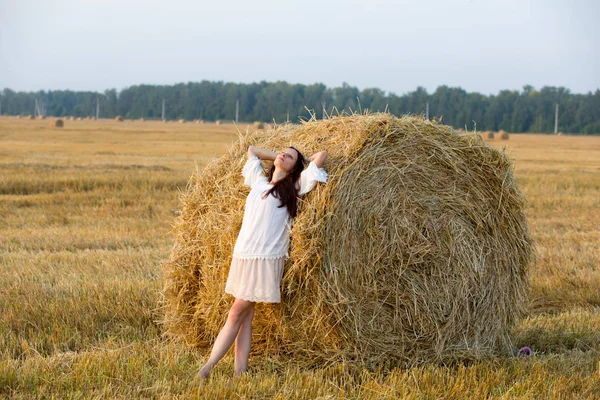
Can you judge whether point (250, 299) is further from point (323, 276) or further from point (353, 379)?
point (353, 379)

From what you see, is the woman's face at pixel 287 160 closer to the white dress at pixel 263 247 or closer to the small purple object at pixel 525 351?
the white dress at pixel 263 247

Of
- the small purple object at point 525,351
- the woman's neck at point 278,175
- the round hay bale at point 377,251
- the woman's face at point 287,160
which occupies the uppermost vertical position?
the woman's face at point 287,160

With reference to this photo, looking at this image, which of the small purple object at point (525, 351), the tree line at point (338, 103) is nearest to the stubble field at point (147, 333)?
the small purple object at point (525, 351)

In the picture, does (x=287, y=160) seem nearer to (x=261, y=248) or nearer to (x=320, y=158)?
(x=320, y=158)

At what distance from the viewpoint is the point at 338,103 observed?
3260 inches

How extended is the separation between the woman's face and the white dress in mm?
138

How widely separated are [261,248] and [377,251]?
90cm

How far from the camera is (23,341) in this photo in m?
5.92

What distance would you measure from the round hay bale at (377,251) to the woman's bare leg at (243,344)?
20 cm

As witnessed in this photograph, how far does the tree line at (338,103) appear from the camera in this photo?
267 ft

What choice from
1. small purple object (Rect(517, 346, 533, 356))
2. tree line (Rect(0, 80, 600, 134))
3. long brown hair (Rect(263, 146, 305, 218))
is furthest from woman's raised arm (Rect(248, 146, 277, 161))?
tree line (Rect(0, 80, 600, 134))

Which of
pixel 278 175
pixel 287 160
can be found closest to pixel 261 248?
pixel 278 175

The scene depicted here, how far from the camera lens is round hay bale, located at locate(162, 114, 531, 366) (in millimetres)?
5605

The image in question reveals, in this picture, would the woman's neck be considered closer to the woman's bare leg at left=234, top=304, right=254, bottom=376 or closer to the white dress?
the white dress
